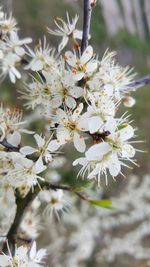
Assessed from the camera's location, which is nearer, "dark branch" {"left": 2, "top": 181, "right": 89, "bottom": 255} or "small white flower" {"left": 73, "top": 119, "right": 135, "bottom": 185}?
"small white flower" {"left": 73, "top": 119, "right": 135, "bottom": 185}

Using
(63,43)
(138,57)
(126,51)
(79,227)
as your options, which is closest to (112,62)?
(63,43)

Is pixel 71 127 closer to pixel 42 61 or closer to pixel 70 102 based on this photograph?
pixel 70 102

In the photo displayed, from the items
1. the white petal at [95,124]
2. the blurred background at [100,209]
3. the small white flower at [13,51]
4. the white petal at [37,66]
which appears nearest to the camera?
the white petal at [95,124]

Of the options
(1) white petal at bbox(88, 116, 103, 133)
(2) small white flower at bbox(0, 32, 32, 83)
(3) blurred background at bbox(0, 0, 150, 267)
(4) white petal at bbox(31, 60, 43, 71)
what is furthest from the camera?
(3) blurred background at bbox(0, 0, 150, 267)

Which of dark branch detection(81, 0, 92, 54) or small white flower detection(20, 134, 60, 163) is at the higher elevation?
dark branch detection(81, 0, 92, 54)

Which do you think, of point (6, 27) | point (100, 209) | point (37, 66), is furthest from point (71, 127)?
point (100, 209)

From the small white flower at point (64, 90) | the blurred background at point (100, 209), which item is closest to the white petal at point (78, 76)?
the small white flower at point (64, 90)

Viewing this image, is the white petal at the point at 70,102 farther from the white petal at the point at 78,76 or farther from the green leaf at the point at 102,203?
the green leaf at the point at 102,203

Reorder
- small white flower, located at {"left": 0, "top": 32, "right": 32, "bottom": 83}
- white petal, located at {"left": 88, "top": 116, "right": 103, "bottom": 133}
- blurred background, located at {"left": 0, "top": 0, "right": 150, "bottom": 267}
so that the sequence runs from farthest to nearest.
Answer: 1. blurred background, located at {"left": 0, "top": 0, "right": 150, "bottom": 267}
2. small white flower, located at {"left": 0, "top": 32, "right": 32, "bottom": 83}
3. white petal, located at {"left": 88, "top": 116, "right": 103, "bottom": 133}

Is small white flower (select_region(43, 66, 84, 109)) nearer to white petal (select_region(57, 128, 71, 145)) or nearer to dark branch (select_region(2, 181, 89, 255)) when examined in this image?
A: white petal (select_region(57, 128, 71, 145))

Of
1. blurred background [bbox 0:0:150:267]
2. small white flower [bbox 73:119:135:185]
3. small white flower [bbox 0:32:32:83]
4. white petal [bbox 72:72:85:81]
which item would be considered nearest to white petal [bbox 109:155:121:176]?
small white flower [bbox 73:119:135:185]

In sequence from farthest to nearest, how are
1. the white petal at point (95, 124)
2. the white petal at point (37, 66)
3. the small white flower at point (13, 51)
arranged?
the small white flower at point (13, 51)
the white petal at point (37, 66)
the white petal at point (95, 124)

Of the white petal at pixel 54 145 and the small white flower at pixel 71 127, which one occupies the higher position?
the small white flower at pixel 71 127
